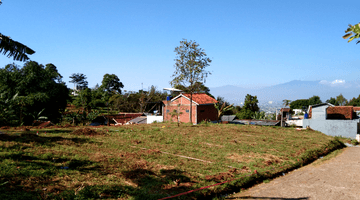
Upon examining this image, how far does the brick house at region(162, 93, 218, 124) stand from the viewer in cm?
3284

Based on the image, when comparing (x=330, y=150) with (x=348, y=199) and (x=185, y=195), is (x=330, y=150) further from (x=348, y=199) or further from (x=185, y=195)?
(x=185, y=195)

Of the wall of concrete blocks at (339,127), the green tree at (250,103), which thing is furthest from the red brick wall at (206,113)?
the green tree at (250,103)

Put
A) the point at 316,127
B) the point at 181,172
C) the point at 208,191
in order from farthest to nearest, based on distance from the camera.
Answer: the point at 316,127 < the point at 181,172 < the point at 208,191

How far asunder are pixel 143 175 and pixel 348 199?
720 centimetres

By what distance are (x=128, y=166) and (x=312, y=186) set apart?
7394mm

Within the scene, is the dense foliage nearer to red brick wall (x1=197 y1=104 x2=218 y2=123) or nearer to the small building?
red brick wall (x1=197 y1=104 x2=218 y2=123)

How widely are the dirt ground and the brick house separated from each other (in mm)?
20998

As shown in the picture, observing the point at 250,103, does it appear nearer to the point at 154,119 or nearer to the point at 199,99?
the point at 199,99

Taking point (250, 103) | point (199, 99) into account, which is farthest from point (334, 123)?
point (250, 103)

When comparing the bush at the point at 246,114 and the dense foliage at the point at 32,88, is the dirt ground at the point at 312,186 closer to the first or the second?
the dense foliage at the point at 32,88

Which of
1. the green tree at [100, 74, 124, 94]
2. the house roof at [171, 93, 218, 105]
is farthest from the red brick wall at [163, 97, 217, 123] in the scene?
the green tree at [100, 74, 124, 94]

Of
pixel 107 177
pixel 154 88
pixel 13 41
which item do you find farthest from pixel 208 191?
pixel 154 88

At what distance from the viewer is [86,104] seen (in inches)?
1822

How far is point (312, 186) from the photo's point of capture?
361 inches
